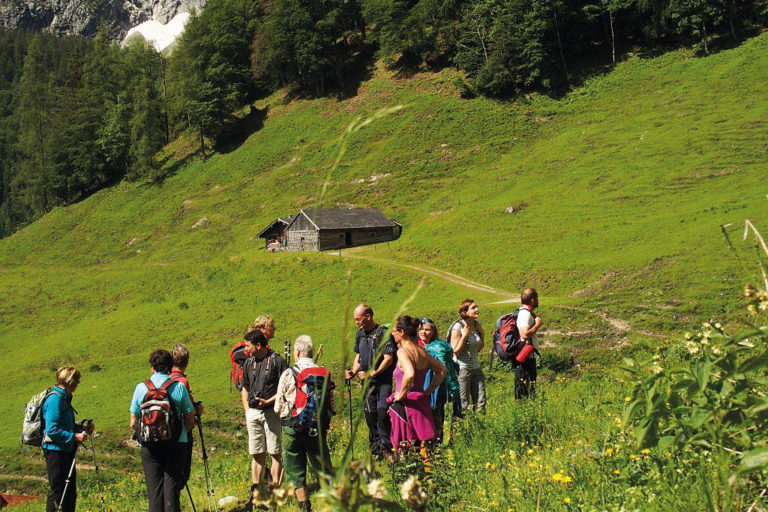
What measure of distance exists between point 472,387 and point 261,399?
419cm

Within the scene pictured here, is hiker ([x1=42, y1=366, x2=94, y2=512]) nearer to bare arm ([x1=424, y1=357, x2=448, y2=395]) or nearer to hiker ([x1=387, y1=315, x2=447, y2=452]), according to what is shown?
hiker ([x1=387, y1=315, x2=447, y2=452])

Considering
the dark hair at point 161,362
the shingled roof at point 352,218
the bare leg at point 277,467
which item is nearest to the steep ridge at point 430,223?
the shingled roof at point 352,218

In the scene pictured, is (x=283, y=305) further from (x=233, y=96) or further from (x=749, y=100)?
(x=233, y=96)

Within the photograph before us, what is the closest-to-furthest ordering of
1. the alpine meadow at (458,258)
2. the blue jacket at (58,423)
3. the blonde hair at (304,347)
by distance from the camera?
the alpine meadow at (458,258), the blonde hair at (304,347), the blue jacket at (58,423)

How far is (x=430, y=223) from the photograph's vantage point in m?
48.0

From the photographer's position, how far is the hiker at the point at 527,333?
9523mm

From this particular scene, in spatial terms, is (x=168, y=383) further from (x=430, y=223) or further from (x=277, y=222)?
(x=277, y=222)

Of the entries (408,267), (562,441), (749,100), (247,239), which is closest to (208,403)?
(562,441)

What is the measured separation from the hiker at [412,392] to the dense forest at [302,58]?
208 feet

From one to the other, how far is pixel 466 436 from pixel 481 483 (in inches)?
109

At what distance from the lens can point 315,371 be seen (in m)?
6.67

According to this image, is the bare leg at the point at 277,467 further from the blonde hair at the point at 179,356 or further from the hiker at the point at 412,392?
the hiker at the point at 412,392

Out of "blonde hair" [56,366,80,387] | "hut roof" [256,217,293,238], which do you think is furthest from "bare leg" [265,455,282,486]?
"hut roof" [256,217,293,238]

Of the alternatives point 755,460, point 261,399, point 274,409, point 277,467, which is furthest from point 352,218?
point 755,460
